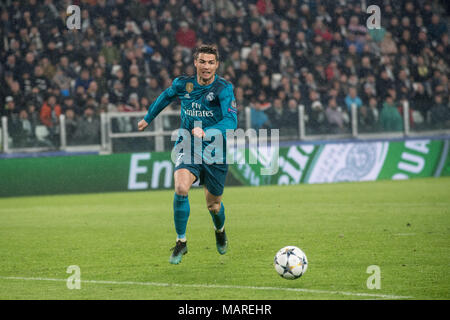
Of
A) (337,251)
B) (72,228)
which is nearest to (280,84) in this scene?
(72,228)

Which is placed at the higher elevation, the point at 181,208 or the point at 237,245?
the point at 181,208

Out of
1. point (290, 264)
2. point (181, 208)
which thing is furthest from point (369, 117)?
point (290, 264)

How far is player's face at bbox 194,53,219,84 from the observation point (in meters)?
7.95

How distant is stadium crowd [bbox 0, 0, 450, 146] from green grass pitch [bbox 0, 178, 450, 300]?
285cm

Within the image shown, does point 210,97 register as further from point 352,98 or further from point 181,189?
point 352,98

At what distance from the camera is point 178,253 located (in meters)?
7.76

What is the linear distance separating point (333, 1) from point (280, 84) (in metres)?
4.60

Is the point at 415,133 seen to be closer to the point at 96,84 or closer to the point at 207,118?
the point at 96,84

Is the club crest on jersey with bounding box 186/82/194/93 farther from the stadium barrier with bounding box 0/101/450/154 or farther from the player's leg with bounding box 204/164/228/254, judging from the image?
the stadium barrier with bounding box 0/101/450/154

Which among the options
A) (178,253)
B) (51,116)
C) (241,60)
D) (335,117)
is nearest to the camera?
(178,253)

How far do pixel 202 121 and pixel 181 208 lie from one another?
917 mm

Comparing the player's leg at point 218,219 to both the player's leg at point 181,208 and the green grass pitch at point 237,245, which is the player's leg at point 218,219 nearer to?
the green grass pitch at point 237,245

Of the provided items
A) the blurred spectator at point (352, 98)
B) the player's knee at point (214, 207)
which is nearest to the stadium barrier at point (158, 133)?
the blurred spectator at point (352, 98)

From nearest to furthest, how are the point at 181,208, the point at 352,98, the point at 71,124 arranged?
1. the point at 181,208
2. the point at 71,124
3. the point at 352,98
